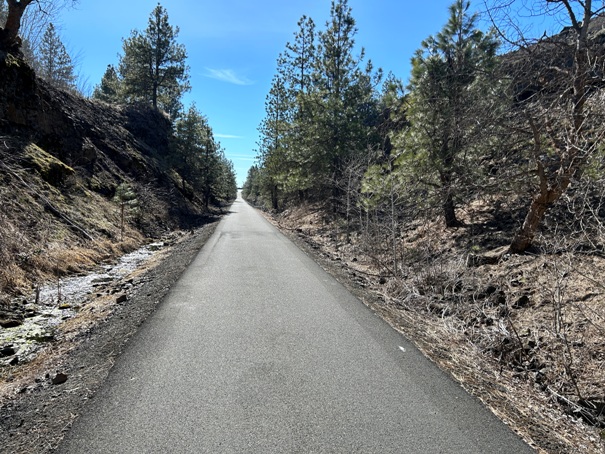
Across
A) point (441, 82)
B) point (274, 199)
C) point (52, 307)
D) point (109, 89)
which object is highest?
point (109, 89)

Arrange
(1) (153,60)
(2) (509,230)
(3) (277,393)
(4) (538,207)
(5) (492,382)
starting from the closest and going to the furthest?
1. (3) (277,393)
2. (5) (492,382)
3. (4) (538,207)
4. (2) (509,230)
5. (1) (153,60)

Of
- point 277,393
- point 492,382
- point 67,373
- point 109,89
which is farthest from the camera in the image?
point 109,89

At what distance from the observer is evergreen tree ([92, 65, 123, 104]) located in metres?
38.5

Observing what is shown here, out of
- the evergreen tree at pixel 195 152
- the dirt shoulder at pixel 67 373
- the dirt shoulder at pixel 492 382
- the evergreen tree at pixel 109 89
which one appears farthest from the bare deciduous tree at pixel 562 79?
the evergreen tree at pixel 109 89

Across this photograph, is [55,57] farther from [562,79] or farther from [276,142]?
[562,79]

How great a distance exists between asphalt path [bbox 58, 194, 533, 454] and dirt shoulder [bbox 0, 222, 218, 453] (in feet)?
0.54

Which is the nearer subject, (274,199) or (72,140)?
(72,140)

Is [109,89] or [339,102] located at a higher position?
[109,89]

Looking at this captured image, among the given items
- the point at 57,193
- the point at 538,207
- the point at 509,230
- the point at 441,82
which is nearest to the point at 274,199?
the point at 57,193

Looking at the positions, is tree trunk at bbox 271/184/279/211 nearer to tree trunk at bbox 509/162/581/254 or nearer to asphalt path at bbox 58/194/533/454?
tree trunk at bbox 509/162/581/254

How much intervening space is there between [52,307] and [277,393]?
533cm

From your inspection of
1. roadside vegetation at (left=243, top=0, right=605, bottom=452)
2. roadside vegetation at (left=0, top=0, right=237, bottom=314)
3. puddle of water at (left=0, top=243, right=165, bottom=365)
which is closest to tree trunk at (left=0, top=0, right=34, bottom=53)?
roadside vegetation at (left=0, top=0, right=237, bottom=314)

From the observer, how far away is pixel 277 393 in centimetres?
339

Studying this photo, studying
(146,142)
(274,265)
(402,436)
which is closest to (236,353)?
(402,436)
